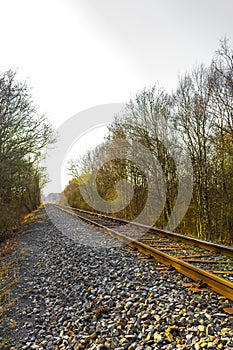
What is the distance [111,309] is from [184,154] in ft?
43.5

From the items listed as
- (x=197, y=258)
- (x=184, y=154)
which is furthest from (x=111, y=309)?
(x=184, y=154)

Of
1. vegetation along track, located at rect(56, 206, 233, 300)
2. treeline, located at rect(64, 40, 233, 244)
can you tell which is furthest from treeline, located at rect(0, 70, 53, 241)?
vegetation along track, located at rect(56, 206, 233, 300)

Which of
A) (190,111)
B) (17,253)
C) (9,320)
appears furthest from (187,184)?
(9,320)

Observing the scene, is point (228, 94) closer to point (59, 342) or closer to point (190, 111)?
point (190, 111)

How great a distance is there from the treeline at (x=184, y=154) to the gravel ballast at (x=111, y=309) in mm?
8713

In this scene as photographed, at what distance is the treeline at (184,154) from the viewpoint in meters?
14.6

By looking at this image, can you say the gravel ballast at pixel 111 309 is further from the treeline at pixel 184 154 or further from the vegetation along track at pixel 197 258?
the treeline at pixel 184 154

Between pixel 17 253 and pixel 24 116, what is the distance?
10.1m

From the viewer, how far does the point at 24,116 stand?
725 inches

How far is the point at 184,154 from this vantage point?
1698 centimetres

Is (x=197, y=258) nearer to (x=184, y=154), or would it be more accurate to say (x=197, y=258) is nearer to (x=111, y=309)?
(x=111, y=309)

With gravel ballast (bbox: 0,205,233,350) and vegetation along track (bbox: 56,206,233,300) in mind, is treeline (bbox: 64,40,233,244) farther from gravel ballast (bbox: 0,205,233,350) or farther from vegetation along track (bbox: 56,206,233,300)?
gravel ballast (bbox: 0,205,233,350)

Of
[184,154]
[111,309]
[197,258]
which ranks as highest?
[184,154]

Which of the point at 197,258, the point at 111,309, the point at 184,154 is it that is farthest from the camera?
the point at 184,154
